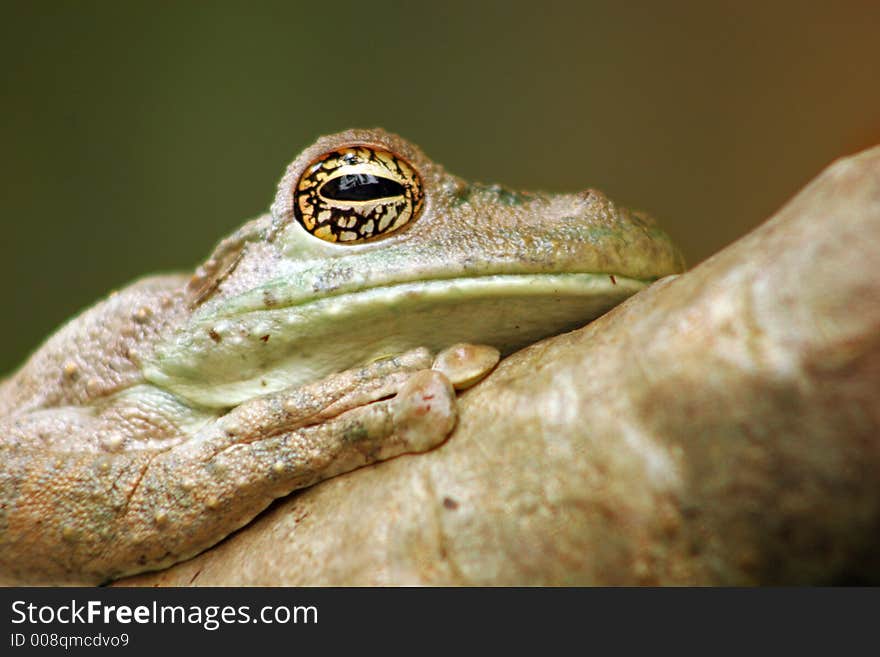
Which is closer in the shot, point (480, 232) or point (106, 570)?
point (480, 232)

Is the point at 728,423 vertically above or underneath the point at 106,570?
underneath

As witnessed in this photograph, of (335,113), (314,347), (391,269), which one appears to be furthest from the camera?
(335,113)

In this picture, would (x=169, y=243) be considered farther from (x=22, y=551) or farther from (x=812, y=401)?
(x=812, y=401)

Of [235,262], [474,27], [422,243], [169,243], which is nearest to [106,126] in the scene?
[169,243]

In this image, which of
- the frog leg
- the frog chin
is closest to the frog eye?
the frog chin

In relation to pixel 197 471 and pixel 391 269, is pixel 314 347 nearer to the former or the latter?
pixel 391 269

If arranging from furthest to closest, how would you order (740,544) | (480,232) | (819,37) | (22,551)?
(819,37)
(22,551)
(480,232)
(740,544)

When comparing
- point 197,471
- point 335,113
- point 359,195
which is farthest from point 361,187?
point 335,113

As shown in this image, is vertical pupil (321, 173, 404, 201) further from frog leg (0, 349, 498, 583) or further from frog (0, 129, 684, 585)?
frog leg (0, 349, 498, 583)
